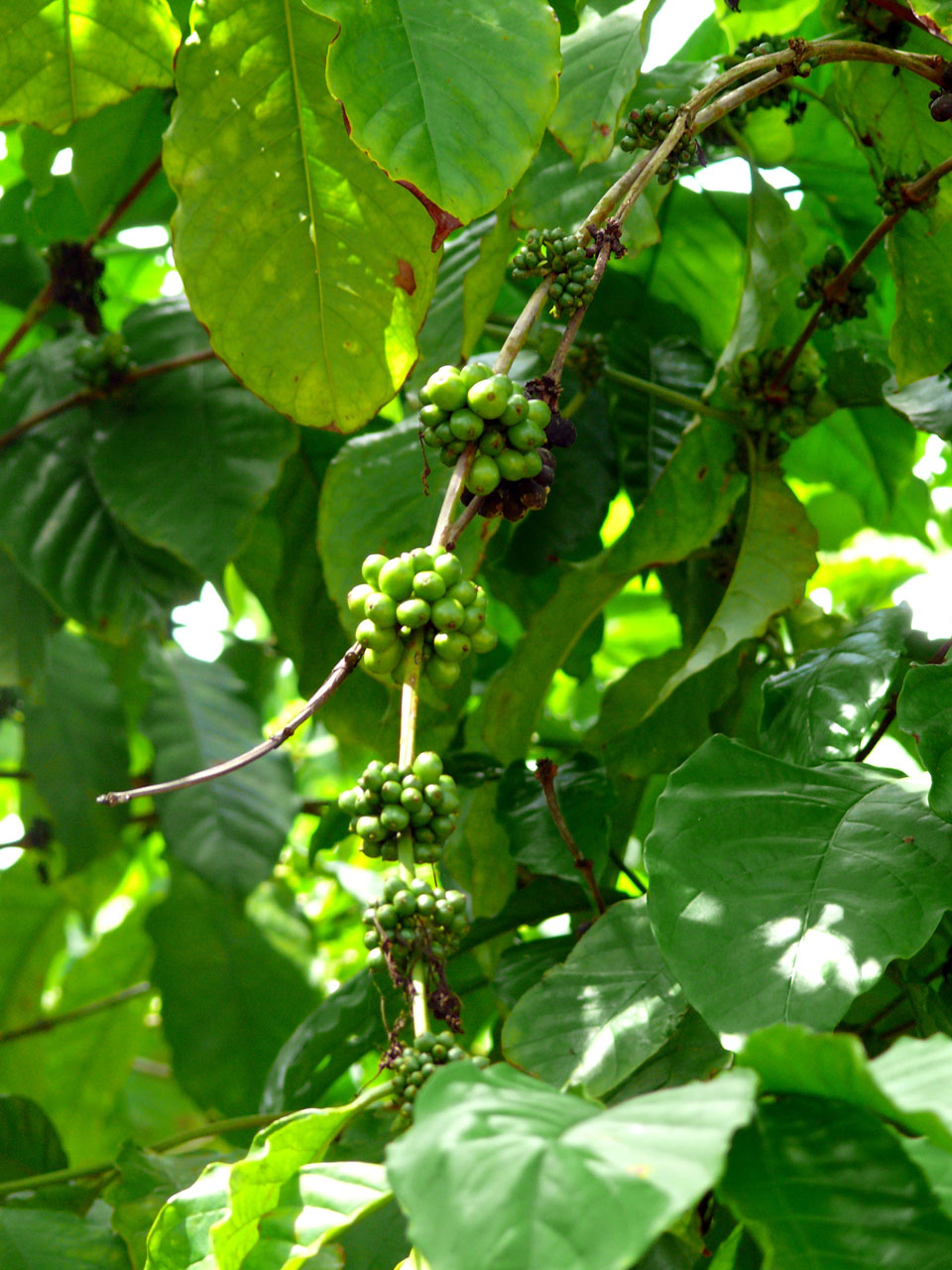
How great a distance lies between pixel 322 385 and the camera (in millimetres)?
844

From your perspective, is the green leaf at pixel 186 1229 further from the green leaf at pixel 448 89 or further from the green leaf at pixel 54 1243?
the green leaf at pixel 448 89

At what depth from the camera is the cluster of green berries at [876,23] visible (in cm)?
94

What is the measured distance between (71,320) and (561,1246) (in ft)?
4.99

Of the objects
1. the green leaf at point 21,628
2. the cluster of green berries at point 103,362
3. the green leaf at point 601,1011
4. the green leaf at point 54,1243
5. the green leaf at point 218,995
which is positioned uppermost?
the cluster of green berries at point 103,362

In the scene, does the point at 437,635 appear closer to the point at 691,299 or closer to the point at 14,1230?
the point at 14,1230

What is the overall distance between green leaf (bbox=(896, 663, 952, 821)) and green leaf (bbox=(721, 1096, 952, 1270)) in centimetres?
25

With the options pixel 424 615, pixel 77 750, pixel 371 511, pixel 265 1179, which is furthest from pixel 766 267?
pixel 77 750

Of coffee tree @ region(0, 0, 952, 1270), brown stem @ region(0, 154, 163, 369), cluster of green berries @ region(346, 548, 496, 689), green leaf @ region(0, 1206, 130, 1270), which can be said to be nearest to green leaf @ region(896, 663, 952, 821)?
coffee tree @ region(0, 0, 952, 1270)

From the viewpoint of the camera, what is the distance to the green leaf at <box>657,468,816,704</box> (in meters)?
0.91

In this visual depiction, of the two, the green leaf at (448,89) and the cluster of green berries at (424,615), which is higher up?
the green leaf at (448,89)

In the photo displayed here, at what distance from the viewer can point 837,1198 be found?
472 millimetres

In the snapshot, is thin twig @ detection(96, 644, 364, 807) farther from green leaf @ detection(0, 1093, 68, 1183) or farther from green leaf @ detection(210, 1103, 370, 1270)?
green leaf @ detection(0, 1093, 68, 1183)

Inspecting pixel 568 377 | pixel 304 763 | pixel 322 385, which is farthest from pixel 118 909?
pixel 322 385

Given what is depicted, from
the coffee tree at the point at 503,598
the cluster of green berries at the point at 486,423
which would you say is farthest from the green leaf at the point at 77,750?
the cluster of green berries at the point at 486,423
